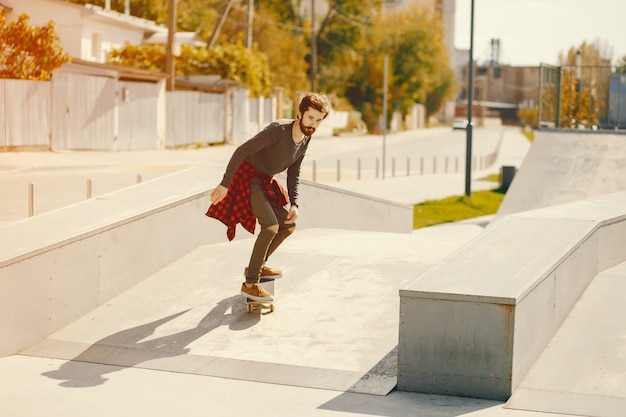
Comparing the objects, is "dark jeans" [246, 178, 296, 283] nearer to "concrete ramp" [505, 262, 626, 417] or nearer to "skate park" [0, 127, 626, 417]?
"skate park" [0, 127, 626, 417]

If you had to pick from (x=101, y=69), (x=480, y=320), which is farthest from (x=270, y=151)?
(x=101, y=69)

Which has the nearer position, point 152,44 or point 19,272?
point 19,272

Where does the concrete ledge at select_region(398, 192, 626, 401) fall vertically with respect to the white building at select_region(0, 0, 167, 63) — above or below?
below

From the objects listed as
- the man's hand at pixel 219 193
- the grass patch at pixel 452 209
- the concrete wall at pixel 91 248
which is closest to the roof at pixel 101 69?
the grass patch at pixel 452 209

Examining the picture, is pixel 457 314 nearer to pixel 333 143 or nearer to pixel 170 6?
pixel 170 6

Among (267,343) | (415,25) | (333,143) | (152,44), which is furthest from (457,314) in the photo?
(415,25)

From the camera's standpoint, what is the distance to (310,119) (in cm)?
727

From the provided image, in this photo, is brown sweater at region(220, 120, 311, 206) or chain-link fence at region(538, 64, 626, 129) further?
chain-link fence at region(538, 64, 626, 129)

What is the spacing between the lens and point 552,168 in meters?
16.3

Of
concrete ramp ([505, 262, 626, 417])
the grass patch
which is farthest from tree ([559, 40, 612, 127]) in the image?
concrete ramp ([505, 262, 626, 417])

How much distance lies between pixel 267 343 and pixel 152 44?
42.5 meters

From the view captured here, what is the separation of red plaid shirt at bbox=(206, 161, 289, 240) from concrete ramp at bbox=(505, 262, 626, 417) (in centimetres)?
230

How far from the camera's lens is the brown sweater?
7.36 meters

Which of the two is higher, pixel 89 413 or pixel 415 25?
pixel 415 25
